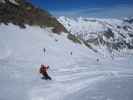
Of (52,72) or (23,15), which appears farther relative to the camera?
(23,15)

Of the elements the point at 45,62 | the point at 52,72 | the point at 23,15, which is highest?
the point at 23,15

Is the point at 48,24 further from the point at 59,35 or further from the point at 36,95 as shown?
the point at 36,95

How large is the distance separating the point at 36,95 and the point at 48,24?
35.5 m

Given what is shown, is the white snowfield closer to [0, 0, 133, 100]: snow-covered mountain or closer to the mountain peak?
[0, 0, 133, 100]: snow-covered mountain

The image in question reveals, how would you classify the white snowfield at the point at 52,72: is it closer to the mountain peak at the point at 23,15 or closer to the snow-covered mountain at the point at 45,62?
the snow-covered mountain at the point at 45,62

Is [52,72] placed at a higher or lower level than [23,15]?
lower

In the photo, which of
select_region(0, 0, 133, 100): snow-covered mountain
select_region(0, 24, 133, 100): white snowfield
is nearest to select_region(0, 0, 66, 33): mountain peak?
select_region(0, 0, 133, 100): snow-covered mountain

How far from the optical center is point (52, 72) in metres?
26.5

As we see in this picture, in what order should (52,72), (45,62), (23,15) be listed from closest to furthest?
(52,72) → (45,62) → (23,15)

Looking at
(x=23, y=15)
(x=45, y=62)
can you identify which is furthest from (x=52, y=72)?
(x=23, y=15)

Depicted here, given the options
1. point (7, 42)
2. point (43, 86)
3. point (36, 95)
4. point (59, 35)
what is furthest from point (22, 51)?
point (36, 95)

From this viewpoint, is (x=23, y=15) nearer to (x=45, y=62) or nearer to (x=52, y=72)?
(x=45, y=62)

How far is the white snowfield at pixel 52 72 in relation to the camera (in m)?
15.8

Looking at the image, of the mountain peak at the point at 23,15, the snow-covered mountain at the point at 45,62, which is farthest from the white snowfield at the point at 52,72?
the mountain peak at the point at 23,15
